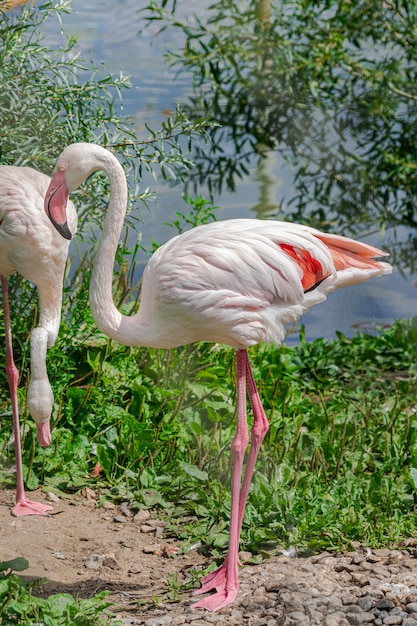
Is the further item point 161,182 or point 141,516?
point 161,182

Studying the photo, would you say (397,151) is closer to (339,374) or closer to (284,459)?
(339,374)

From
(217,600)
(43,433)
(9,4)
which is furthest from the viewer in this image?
(9,4)

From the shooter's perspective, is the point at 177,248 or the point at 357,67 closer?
the point at 177,248

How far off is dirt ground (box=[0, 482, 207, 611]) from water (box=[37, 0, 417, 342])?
2196mm

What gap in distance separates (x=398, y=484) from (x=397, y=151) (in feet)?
8.99

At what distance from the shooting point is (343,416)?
4.36 meters

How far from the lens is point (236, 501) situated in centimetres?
306

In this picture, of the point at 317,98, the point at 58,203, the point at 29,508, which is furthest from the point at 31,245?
the point at 317,98

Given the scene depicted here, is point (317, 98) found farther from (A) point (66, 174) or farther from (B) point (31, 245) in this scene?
(A) point (66, 174)

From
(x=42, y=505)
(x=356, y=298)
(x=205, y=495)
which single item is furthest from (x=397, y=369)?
(x=42, y=505)

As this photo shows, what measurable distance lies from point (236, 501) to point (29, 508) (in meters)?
0.99

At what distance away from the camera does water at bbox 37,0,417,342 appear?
530cm

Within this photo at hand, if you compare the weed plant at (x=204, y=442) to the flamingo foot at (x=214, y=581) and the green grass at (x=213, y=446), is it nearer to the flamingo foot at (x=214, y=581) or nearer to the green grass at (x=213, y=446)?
the green grass at (x=213, y=446)

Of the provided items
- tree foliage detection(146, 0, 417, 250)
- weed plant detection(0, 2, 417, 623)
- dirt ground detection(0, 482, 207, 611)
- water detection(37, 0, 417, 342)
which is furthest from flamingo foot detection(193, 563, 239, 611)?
tree foliage detection(146, 0, 417, 250)
